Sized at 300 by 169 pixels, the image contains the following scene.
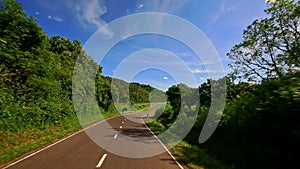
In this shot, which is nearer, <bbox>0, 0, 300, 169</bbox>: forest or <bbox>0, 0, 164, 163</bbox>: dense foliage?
<bbox>0, 0, 300, 169</bbox>: forest

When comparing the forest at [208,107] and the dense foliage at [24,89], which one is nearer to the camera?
the forest at [208,107]

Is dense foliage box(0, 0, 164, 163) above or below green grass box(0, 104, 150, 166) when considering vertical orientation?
above

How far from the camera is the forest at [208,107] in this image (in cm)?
683

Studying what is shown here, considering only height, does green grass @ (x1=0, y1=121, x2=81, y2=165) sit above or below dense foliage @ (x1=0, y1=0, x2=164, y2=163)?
below

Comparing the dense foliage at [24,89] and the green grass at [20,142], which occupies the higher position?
the dense foliage at [24,89]

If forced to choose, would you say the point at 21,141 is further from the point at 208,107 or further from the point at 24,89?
the point at 208,107

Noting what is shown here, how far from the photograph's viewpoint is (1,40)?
10.8 metres

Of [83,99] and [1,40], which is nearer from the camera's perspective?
[1,40]

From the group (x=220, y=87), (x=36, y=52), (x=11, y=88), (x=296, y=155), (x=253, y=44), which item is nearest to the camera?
(x=296, y=155)

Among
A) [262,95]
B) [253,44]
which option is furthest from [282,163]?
[253,44]

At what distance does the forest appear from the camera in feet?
22.4

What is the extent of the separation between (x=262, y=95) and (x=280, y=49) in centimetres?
1723

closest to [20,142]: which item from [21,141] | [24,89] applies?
[21,141]

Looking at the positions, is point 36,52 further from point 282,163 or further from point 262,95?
point 282,163
